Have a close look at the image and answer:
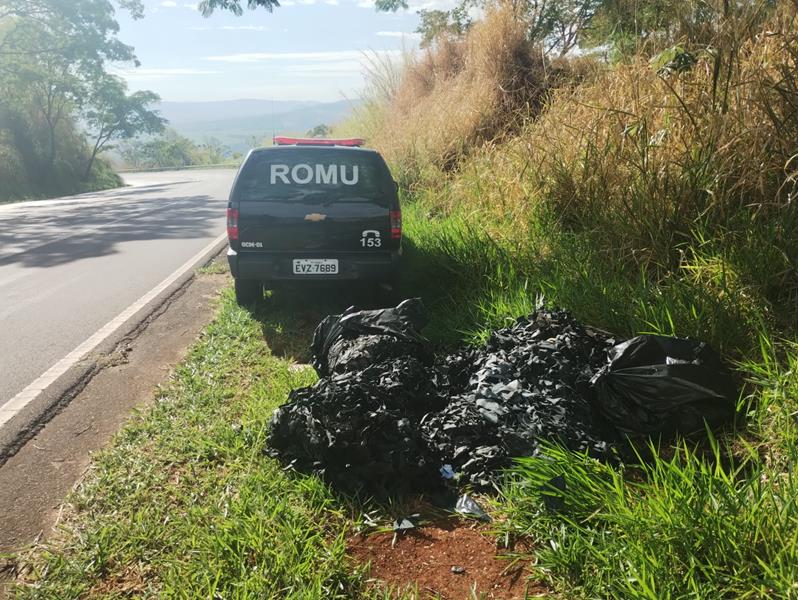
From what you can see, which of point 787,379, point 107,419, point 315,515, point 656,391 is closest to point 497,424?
point 656,391

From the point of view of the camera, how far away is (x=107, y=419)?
407 centimetres

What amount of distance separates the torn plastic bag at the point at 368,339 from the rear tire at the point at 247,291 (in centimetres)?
209

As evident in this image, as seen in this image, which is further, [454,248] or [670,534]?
[454,248]

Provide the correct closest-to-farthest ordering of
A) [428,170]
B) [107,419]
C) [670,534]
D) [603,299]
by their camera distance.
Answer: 1. [670,534]
2. [107,419]
3. [603,299]
4. [428,170]

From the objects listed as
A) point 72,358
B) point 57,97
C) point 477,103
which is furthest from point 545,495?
point 57,97

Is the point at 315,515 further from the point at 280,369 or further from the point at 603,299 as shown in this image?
the point at 603,299

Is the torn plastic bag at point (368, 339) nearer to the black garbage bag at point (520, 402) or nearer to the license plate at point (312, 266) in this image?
the black garbage bag at point (520, 402)

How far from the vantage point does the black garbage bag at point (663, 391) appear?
10.2 ft

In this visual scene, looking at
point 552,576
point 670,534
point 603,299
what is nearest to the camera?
point 670,534

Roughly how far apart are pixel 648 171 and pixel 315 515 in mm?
3734

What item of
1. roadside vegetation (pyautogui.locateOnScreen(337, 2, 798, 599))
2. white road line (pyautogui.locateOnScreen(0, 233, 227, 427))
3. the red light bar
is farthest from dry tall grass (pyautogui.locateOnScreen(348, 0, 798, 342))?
white road line (pyautogui.locateOnScreen(0, 233, 227, 427))

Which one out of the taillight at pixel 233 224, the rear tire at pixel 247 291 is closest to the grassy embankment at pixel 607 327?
the rear tire at pixel 247 291

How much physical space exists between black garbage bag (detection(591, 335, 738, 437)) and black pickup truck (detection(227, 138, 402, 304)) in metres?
3.12

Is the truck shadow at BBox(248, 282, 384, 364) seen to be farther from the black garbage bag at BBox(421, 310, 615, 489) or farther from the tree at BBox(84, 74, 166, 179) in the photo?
the tree at BBox(84, 74, 166, 179)
